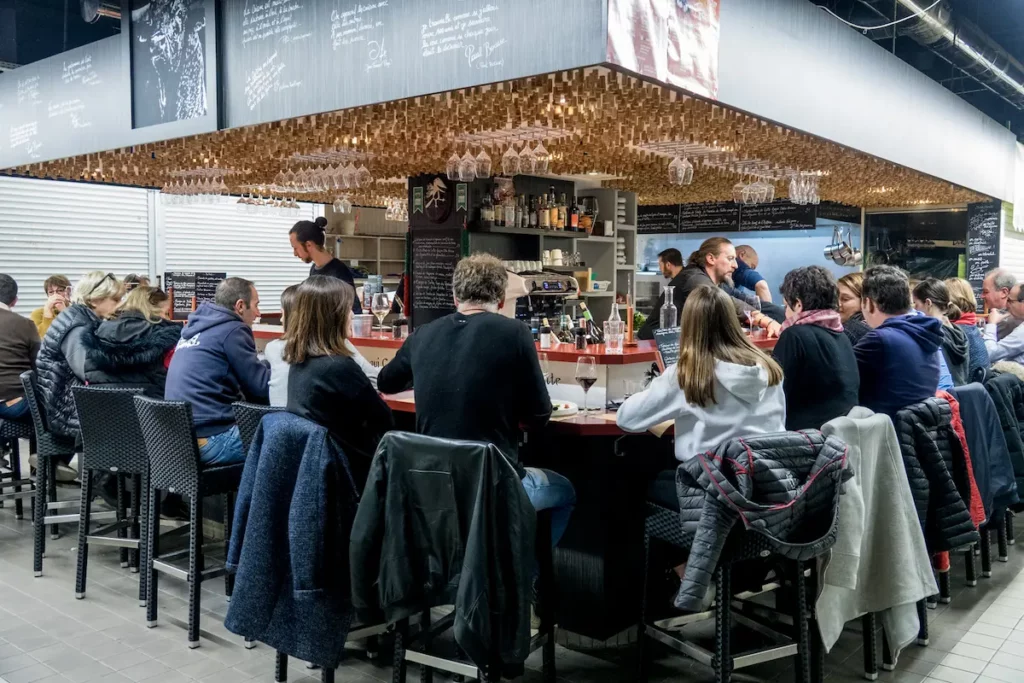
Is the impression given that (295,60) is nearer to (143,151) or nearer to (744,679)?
(143,151)

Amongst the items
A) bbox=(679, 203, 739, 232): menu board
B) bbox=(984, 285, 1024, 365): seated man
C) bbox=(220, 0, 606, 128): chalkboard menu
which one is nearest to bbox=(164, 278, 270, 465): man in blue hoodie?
bbox=(220, 0, 606, 128): chalkboard menu

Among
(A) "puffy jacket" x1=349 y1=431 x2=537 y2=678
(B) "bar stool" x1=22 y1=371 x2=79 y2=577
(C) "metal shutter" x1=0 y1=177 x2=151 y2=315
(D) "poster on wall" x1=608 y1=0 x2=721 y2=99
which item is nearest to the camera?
(A) "puffy jacket" x1=349 y1=431 x2=537 y2=678

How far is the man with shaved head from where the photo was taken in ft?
A: 23.5

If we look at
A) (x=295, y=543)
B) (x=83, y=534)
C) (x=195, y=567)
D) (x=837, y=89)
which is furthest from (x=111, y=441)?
(x=837, y=89)

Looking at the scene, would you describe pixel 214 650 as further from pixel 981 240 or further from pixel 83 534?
pixel 981 240

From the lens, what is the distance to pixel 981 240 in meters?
9.93

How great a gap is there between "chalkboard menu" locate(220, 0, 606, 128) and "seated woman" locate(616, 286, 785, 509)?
1140 mm

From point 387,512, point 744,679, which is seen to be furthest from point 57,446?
point 744,679

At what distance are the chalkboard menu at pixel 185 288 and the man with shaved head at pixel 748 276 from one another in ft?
17.6

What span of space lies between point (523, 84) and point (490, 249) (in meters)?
3.82

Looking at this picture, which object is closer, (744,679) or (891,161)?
(744,679)

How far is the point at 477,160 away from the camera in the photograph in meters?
5.45

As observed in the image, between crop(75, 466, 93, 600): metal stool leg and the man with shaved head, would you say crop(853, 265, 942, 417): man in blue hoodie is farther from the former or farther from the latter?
crop(75, 466, 93, 600): metal stool leg

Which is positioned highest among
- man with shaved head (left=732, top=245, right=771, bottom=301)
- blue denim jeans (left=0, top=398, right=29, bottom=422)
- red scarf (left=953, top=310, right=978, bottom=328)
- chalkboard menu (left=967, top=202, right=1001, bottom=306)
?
chalkboard menu (left=967, top=202, right=1001, bottom=306)
